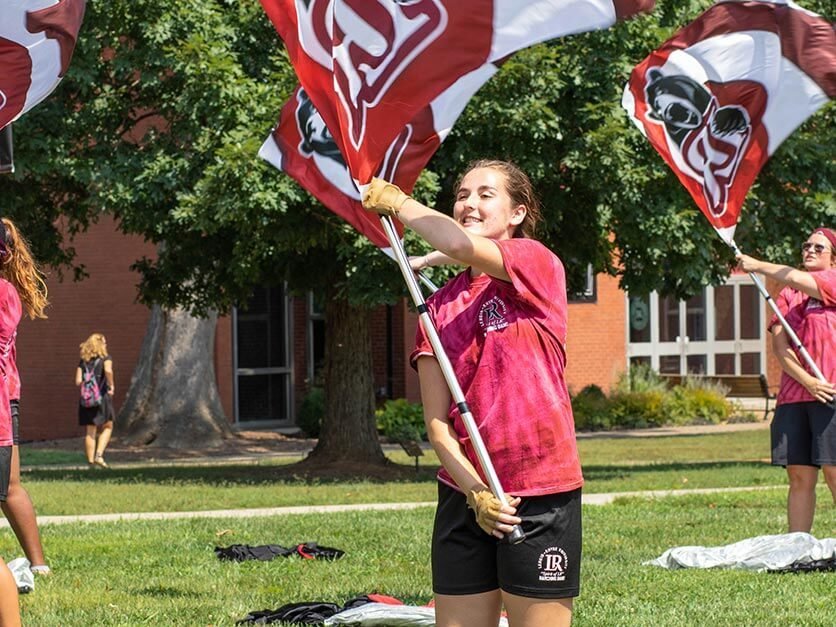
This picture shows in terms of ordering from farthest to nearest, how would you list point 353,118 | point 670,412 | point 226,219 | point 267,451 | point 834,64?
point 670,412 → point 267,451 → point 226,219 → point 834,64 → point 353,118

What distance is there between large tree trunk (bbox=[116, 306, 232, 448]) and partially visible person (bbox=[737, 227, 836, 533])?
18.6m

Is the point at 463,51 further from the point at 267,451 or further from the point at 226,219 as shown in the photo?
the point at 267,451

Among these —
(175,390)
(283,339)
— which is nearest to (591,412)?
(283,339)

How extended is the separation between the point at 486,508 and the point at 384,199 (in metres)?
1.08

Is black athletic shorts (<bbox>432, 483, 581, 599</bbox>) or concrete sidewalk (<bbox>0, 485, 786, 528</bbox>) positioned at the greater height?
black athletic shorts (<bbox>432, 483, 581, 599</bbox>)

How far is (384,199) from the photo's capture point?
496 centimetres

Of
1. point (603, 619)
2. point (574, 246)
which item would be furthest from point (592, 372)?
point (603, 619)

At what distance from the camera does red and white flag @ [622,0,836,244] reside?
1058cm

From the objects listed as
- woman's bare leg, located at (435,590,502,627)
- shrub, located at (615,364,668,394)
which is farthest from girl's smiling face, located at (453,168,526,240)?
shrub, located at (615,364,668,394)

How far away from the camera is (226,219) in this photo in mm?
16109

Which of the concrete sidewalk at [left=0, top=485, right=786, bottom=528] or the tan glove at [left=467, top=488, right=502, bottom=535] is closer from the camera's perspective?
the tan glove at [left=467, top=488, right=502, bottom=535]

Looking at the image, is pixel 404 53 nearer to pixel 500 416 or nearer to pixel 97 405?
pixel 500 416

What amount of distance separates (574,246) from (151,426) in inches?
461

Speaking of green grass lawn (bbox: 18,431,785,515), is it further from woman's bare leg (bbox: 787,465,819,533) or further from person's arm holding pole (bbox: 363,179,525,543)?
person's arm holding pole (bbox: 363,179,525,543)
